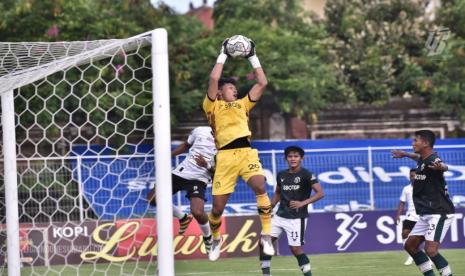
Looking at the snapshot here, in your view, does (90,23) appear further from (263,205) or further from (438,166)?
(438,166)

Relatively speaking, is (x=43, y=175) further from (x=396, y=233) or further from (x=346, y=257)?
(x=396, y=233)

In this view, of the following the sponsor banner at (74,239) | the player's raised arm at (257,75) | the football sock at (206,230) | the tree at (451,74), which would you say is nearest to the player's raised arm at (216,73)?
the player's raised arm at (257,75)

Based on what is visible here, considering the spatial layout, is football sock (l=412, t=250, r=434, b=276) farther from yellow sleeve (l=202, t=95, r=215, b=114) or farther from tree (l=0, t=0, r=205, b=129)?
tree (l=0, t=0, r=205, b=129)

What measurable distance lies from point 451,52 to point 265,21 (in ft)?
15.8

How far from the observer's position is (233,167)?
35.8 feet

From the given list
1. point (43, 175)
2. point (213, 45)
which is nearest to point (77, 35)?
point (213, 45)

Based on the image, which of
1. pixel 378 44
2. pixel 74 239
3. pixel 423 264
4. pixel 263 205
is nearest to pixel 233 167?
pixel 263 205

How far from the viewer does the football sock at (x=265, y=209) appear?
11.0 meters

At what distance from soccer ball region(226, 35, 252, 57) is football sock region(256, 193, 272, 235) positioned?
1.57 meters

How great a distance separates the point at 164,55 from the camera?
8.74 meters

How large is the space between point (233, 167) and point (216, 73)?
1.06 m

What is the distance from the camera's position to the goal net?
387 inches

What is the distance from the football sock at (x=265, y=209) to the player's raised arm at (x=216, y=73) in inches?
45.3

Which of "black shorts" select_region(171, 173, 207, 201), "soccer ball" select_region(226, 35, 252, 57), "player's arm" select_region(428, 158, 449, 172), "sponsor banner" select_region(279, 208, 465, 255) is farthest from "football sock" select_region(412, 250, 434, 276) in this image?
"sponsor banner" select_region(279, 208, 465, 255)
